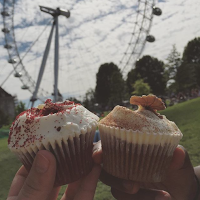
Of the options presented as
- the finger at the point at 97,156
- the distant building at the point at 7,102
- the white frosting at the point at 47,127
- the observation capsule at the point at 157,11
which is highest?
the observation capsule at the point at 157,11

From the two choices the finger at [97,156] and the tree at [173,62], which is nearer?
the finger at [97,156]

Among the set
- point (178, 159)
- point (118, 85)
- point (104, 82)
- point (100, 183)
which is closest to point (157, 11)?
point (118, 85)

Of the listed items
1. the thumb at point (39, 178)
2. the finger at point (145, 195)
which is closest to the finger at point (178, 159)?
the finger at point (145, 195)

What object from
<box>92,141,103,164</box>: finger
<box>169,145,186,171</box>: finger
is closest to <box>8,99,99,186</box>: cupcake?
<box>92,141,103,164</box>: finger

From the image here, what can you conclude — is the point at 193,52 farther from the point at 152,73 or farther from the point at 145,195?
the point at 145,195

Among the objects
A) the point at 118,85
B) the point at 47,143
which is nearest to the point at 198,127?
the point at 47,143

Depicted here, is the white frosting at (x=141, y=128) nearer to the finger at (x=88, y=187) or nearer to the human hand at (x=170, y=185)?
the human hand at (x=170, y=185)

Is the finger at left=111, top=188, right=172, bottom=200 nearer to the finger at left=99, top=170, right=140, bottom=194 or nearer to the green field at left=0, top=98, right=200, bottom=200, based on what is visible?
the finger at left=99, top=170, right=140, bottom=194
